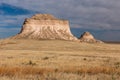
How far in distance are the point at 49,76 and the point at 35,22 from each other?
13717cm

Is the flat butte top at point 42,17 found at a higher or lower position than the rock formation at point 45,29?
higher

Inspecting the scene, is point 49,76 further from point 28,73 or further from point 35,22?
point 35,22

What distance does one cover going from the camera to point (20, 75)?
14.6 metres

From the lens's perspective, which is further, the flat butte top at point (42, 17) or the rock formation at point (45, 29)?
the flat butte top at point (42, 17)

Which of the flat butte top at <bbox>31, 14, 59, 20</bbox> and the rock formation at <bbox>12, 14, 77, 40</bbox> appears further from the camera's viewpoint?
the flat butte top at <bbox>31, 14, 59, 20</bbox>

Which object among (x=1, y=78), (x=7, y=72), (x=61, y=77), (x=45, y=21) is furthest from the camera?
(x=45, y=21)

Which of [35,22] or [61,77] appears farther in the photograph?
[35,22]

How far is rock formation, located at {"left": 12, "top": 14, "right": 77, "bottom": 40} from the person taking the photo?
141 metres

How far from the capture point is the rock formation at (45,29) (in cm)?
14138

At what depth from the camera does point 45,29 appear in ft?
476

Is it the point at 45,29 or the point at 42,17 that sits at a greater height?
the point at 42,17

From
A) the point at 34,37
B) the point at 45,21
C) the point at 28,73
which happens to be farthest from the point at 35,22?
the point at 28,73

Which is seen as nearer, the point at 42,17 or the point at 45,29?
the point at 45,29

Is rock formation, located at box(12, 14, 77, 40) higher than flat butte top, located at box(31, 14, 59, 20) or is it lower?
lower
